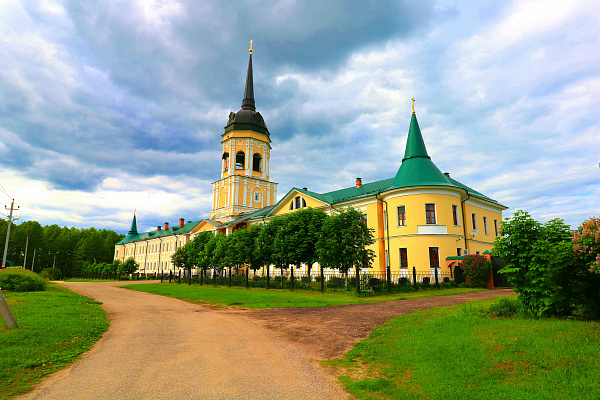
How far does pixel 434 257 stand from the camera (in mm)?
29281

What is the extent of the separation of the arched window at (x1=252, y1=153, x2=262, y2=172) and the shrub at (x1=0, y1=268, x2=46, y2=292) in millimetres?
40540

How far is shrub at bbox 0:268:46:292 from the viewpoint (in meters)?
19.3

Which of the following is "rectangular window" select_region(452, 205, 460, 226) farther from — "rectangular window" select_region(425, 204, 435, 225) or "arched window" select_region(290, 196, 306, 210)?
"arched window" select_region(290, 196, 306, 210)

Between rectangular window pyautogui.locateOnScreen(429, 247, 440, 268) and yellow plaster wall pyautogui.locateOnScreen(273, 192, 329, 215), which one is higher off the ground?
yellow plaster wall pyautogui.locateOnScreen(273, 192, 329, 215)

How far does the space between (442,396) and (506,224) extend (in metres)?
6.09

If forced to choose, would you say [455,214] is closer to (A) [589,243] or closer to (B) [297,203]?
(B) [297,203]

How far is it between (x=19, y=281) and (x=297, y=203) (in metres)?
27.5

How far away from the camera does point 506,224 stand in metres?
9.18

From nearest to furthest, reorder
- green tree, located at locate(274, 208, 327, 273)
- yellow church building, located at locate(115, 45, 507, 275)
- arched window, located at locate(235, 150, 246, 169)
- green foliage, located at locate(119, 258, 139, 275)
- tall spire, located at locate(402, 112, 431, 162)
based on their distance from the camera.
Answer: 1. green tree, located at locate(274, 208, 327, 273)
2. yellow church building, located at locate(115, 45, 507, 275)
3. tall spire, located at locate(402, 112, 431, 162)
4. arched window, located at locate(235, 150, 246, 169)
5. green foliage, located at locate(119, 258, 139, 275)

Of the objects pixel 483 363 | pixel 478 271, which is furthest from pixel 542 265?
pixel 478 271

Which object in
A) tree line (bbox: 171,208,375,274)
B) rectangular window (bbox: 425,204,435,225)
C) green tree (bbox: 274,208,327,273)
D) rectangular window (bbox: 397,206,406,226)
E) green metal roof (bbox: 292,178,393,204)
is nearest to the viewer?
tree line (bbox: 171,208,375,274)

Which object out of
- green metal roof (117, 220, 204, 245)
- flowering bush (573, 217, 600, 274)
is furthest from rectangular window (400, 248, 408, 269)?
green metal roof (117, 220, 204, 245)

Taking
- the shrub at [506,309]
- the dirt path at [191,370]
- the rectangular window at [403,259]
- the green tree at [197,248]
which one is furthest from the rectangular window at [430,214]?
the green tree at [197,248]

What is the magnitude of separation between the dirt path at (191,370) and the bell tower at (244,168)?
1881 inches
